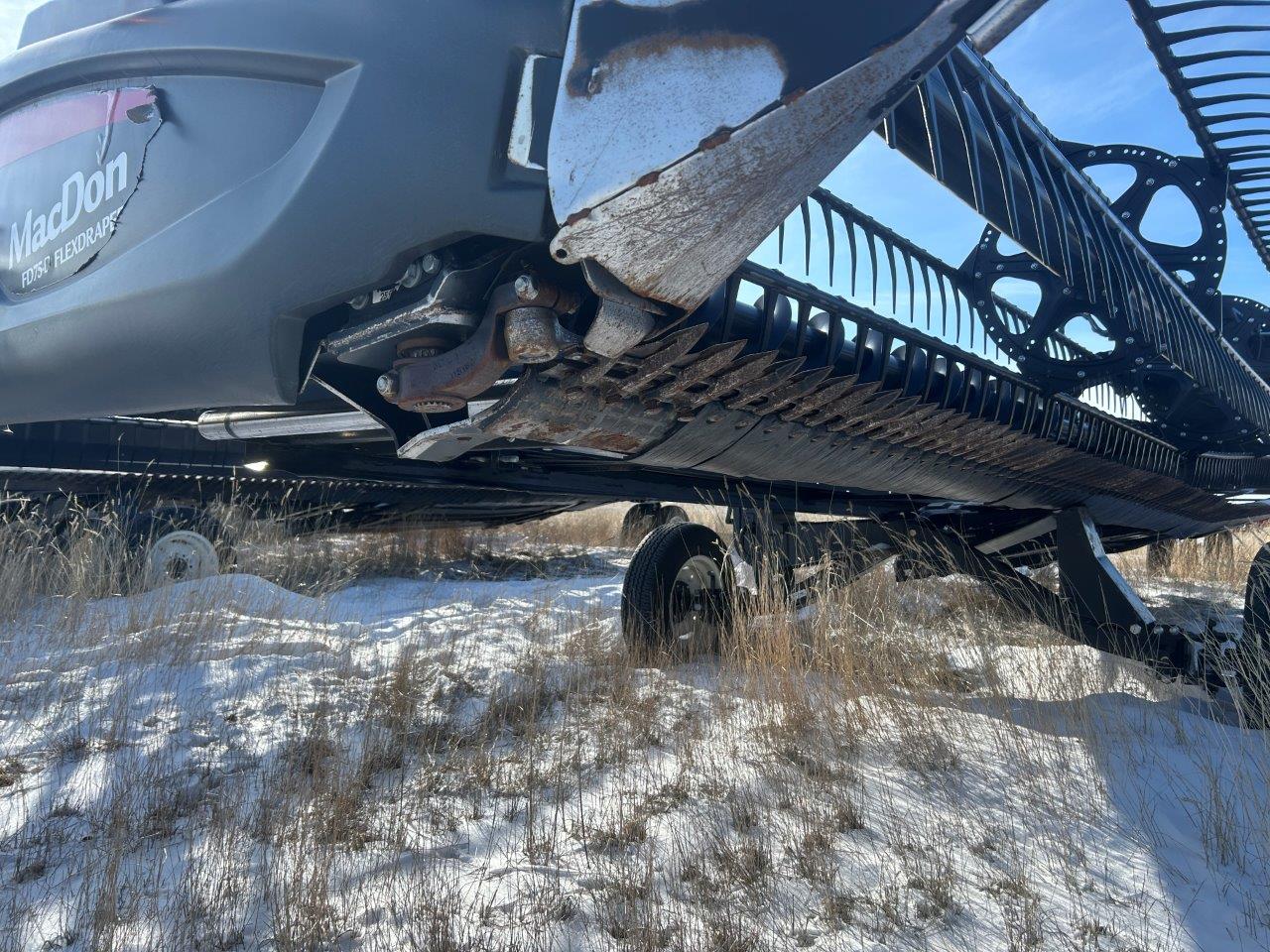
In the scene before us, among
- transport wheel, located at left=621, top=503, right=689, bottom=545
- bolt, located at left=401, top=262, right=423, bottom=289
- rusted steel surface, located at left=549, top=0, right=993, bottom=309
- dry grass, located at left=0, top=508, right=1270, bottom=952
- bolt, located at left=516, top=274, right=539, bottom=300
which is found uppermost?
rusted steel surface, located at left=549, top=0, right=993, bottom=309

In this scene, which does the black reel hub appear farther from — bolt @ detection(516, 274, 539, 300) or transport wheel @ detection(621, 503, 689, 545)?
transport wheel @ detection(621, 503, 689, 545)

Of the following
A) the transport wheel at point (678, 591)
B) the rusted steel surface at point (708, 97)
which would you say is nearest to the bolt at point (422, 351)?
the rusted steel surface at point (708, 97)

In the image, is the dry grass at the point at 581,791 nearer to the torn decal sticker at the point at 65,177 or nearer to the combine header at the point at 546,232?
the combine header at the point at 546,232

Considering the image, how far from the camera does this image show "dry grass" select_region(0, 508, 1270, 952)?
1.39m

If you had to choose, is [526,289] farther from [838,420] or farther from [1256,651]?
[1256,651]

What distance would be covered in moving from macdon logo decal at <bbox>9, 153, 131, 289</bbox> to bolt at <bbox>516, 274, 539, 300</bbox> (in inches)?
36.2

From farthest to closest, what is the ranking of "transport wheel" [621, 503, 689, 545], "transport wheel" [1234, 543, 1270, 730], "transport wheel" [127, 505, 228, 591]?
"transport wheel" [621, 503, 689, 545]
"transport wheel" [127, 505, 228, 591]
"transport wheel" [1234, 543, 1270, 730]

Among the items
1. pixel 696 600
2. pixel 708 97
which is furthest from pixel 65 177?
pixel 696 600

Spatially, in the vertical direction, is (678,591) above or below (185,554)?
below

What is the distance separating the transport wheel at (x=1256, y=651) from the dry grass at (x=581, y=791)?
13 cm

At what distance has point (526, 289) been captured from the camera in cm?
134

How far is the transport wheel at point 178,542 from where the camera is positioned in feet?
12.7

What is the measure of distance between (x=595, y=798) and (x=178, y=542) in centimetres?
296

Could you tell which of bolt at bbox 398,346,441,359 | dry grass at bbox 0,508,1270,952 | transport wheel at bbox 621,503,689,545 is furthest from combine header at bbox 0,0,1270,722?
transport wheel at bbox 621,503,689,545
